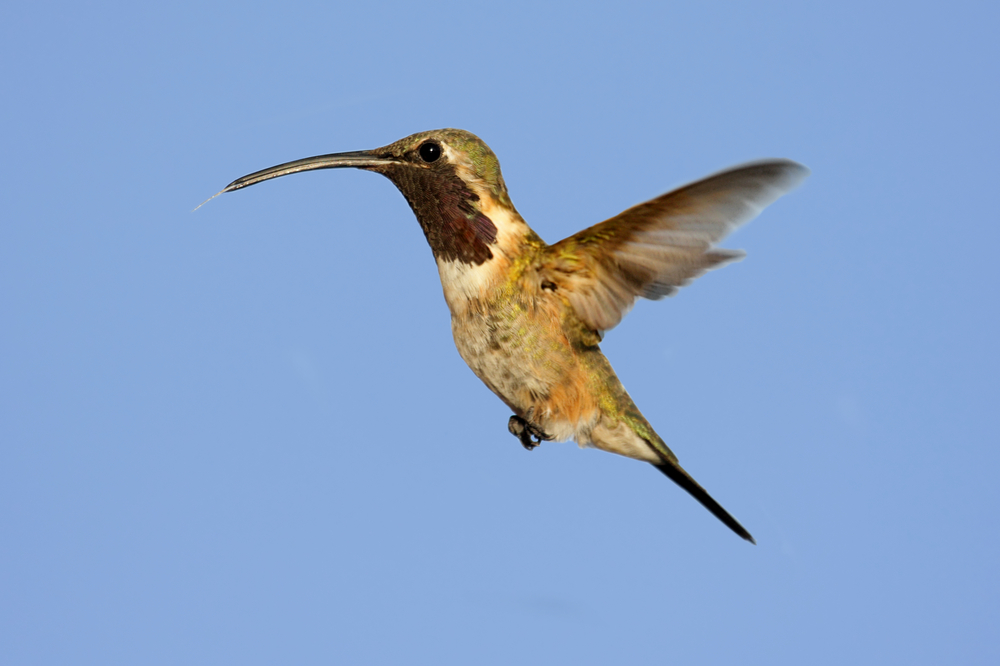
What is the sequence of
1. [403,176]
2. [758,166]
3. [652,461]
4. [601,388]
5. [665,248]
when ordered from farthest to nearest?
[652,461] < [601,388] < [403,176] < [665,248] < [758,166]

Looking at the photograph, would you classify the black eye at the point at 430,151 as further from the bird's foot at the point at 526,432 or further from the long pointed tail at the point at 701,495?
the long pointed tail at the point at 701,495

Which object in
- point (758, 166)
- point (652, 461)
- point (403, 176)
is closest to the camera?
point (758, 166)

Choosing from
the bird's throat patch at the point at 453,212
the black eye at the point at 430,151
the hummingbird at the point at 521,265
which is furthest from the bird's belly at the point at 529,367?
the black eye at the point at 430,151

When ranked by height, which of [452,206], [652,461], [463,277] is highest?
[452,206]

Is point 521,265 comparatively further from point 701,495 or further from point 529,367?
point 701,495

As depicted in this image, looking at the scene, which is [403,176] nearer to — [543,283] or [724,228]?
[543,283]

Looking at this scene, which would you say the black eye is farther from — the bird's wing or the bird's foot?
the bird's foot

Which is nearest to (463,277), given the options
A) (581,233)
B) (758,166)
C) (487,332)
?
(487,332)
